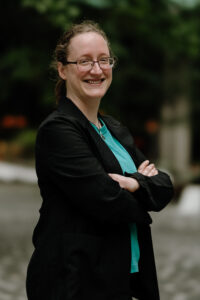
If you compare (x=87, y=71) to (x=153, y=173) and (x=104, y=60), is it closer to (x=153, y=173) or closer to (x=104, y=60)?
(x=104, y=60)

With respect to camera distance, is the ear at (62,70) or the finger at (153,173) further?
the finger at (153,173)

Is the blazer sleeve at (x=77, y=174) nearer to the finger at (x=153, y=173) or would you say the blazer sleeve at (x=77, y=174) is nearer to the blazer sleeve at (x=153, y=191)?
the blazer sleeve at (x=153, y=191)

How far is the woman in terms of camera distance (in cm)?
240

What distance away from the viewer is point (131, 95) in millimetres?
18109

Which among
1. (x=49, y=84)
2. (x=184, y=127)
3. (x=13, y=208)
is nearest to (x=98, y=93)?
(x=13, y=208)

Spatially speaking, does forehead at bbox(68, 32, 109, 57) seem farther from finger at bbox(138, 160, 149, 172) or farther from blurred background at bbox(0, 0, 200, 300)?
blurred background at bbox(0, 0, 200, 300)

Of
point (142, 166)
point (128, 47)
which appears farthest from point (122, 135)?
point (128, 47)

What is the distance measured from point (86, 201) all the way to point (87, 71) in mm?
576

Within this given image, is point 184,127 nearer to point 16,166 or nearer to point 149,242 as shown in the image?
point 16,166

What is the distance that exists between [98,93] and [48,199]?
0.51 metres

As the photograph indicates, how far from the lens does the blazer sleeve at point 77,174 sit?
7.89ft

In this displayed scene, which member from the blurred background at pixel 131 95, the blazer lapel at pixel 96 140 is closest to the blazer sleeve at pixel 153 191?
the blazer lapel at pixel 96 140

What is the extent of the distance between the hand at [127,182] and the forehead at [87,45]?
537 mm

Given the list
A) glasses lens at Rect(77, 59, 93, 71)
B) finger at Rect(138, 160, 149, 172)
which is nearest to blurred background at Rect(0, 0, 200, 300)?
finger at Rect(138, 160, 149, 172)
